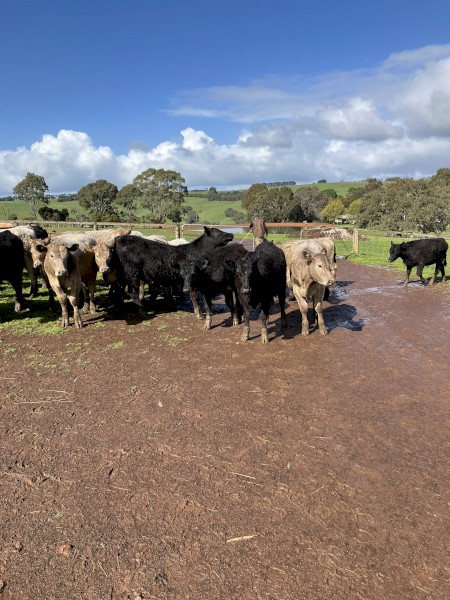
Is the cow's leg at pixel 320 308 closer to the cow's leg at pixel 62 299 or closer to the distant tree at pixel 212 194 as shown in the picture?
the cow's leg at pixel 62 299

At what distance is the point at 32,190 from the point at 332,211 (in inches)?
2109

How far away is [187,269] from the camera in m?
8.37

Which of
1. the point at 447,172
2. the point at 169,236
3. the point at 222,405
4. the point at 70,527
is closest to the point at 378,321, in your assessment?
the point at 222,405

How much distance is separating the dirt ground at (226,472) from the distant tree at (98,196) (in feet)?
211

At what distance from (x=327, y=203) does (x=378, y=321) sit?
75.2m

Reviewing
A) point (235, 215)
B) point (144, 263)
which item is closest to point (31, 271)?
point (144, 263)

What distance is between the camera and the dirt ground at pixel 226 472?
2.73 metres

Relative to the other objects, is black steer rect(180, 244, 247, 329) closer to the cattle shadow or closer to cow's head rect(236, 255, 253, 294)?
cow's head rect(236, 255, 253, 294)

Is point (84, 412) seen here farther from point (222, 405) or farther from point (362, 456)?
point (362, 456)

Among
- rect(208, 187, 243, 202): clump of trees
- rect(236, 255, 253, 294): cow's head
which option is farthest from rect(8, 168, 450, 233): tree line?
rect(208, 187, 243, 202): clump of trees

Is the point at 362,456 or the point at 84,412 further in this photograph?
the point at 84,412

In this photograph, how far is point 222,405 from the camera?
5023 mm

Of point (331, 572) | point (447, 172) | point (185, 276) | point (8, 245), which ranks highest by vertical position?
point (447, 172)

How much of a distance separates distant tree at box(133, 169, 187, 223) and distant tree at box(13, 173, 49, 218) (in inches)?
649
